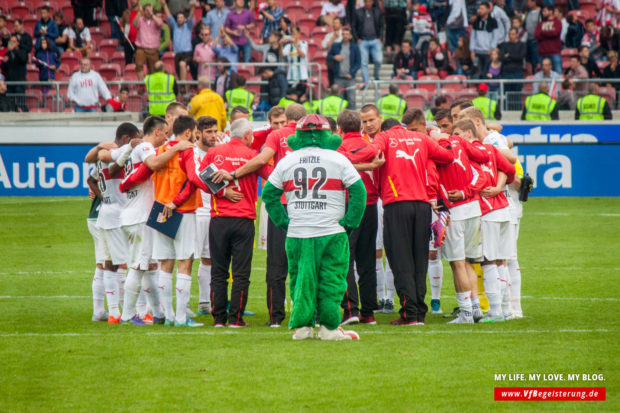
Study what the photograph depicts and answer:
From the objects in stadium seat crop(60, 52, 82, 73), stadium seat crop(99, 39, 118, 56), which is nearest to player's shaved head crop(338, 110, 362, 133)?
stadium seat crop(60, 52, 82, 73)

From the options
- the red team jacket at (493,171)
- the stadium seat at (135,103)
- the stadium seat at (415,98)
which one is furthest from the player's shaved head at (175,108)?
the stadium seat at (135,103)

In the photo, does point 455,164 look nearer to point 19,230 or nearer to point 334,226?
point 334,226

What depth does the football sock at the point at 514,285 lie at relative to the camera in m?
9.78

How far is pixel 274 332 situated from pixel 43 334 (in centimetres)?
220

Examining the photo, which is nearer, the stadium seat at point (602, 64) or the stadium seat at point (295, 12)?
the stadium seat at point (602, 64)

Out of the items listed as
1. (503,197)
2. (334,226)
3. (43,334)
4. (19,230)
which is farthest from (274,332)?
(19,230)

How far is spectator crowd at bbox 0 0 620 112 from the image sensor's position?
2283 centimetres

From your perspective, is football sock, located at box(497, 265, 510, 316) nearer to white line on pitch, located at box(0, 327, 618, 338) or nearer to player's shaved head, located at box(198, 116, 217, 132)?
white line on pitch, located at box(0, 327, 618, 338)

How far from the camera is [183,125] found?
9.31 m

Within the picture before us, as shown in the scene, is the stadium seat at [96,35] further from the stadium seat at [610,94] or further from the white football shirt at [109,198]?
the white football shirt at [109,198]

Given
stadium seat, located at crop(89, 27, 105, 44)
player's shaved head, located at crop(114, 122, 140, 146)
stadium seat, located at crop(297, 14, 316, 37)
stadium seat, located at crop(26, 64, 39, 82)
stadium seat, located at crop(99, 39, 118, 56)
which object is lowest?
player's shaved head, located at crop(114, 122, 140, 146)

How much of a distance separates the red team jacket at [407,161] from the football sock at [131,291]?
261cm

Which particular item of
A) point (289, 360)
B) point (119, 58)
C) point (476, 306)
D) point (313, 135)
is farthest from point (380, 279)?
point (119, 58)

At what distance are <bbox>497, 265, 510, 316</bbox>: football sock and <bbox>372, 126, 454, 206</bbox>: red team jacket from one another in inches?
45.8
